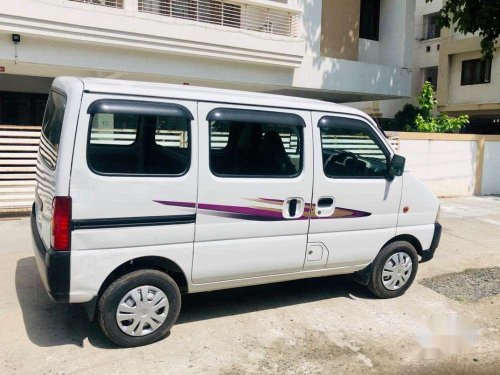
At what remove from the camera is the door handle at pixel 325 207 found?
13.5ft

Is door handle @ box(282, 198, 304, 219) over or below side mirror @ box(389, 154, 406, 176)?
below

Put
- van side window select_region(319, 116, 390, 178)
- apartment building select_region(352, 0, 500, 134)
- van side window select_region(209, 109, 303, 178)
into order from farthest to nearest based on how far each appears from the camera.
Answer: apartment building select_region(352, 0, 500, 134) → van side window select_region(319, 116, 390, 178) → van side window select_region(209, 109, 303, 178)

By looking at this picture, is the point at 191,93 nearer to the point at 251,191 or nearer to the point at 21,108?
the point at 251,191

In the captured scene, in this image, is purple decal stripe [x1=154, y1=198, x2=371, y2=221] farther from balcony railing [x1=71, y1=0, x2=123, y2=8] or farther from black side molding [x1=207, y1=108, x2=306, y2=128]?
balcony railing [x1=71, y1=0, x2=123, y2=8]

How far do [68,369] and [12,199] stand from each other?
5.08m

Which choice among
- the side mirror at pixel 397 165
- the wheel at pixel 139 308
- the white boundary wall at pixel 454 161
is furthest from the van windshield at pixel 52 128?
the white boundary wall at pixel 454 161

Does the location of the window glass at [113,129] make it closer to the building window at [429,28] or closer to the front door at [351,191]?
the front door at [351,191]

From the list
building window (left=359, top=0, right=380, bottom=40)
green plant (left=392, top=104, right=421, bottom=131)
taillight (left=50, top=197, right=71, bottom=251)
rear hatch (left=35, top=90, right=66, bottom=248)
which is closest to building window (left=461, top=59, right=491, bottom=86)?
green plant (left=392, top=104, right=421, bottom=131)

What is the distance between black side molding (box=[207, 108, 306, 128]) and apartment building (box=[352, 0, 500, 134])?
17.6 meters

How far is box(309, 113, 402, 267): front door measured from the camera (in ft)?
13.6

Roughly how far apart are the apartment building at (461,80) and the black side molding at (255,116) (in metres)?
17.6

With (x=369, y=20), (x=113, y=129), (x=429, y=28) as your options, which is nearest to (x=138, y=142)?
(x=113, y=129)

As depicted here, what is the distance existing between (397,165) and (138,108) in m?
2.47

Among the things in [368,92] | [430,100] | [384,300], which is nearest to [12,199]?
[384,300]
